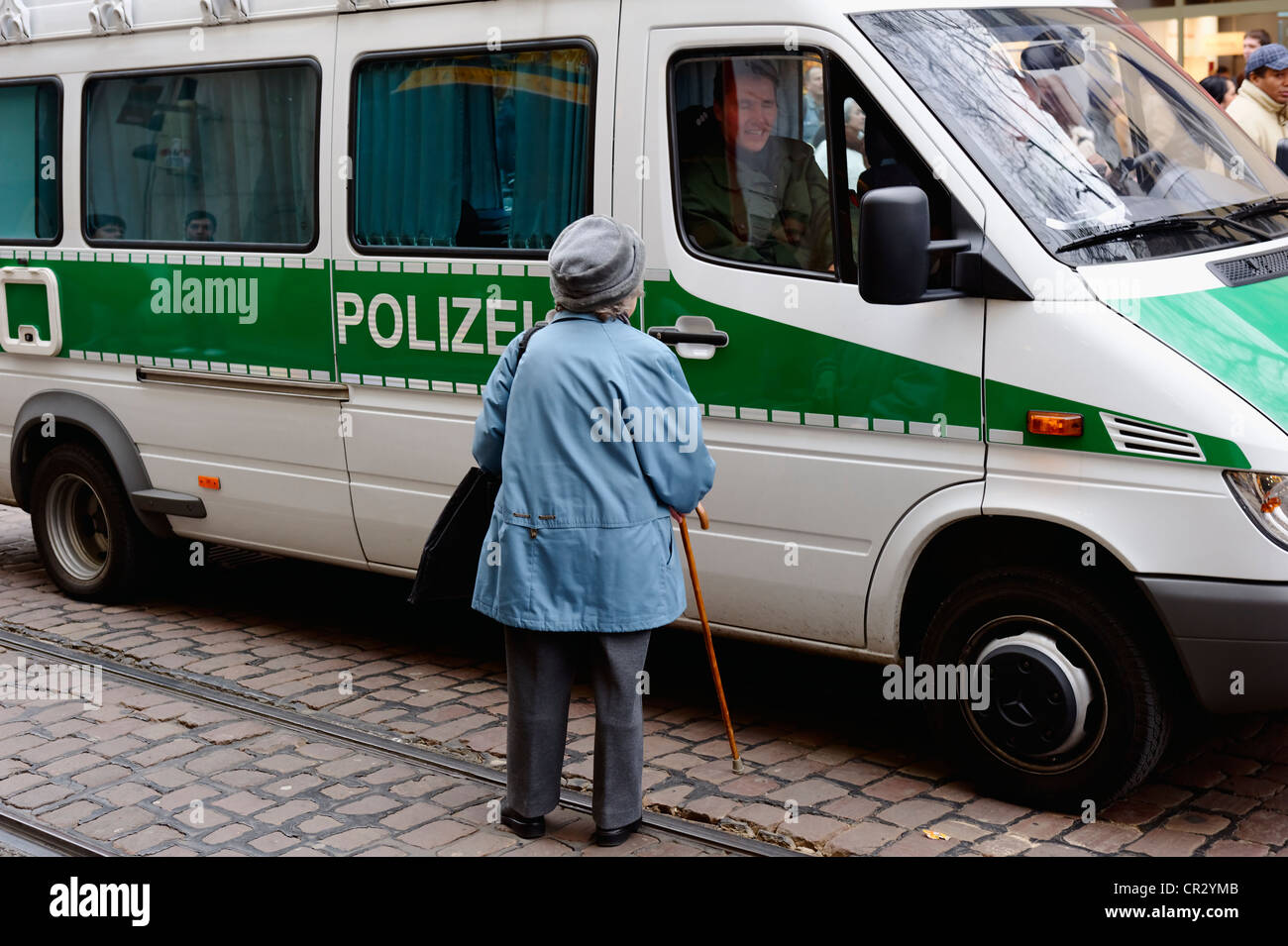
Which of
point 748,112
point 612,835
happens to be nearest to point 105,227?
point 748,112

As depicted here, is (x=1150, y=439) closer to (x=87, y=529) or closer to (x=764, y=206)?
(x=764, y=206)

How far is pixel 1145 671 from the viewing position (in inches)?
177

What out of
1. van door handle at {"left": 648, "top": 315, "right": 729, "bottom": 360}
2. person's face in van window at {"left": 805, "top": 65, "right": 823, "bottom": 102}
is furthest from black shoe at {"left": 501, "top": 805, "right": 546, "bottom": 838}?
person's face in van window at {"left": 805, "top": 65, "right": 823, "bottom": 102}

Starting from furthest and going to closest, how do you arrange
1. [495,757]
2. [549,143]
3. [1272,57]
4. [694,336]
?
[1272,57] → [549,143] → [495,757] → [694,336]

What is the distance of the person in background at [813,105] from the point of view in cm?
485

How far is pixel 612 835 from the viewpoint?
457cm

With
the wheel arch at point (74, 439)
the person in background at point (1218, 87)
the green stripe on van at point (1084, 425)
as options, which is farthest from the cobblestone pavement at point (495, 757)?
the person in background at point (1218, 87)

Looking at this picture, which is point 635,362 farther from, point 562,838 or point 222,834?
point 222,834

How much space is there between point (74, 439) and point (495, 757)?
10.4ft

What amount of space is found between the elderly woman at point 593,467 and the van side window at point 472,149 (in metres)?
1.23

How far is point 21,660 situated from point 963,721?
3889 millimetres

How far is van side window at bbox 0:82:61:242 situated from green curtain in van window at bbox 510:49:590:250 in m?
2.74

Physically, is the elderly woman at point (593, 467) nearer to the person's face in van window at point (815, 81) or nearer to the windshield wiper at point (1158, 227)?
the person's face in van window at point (815, 81)
